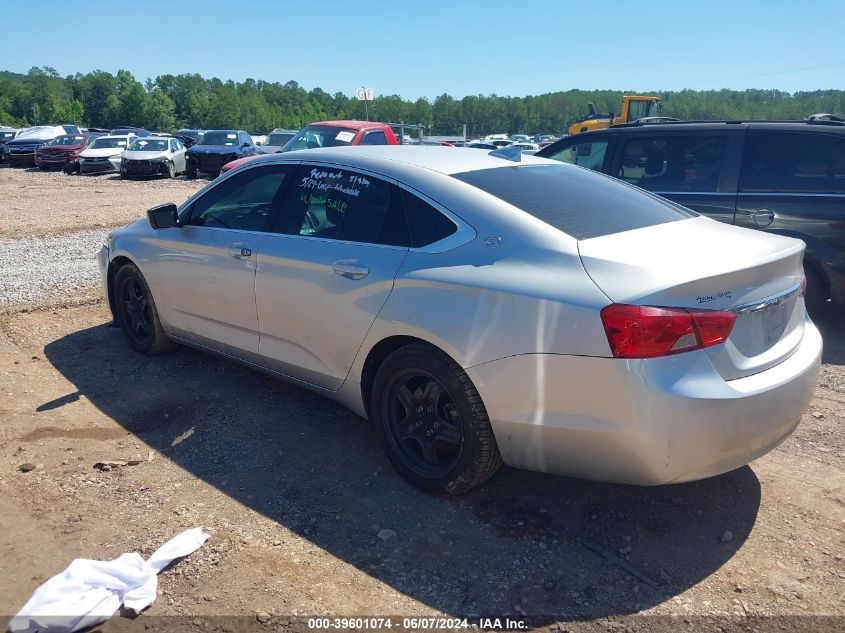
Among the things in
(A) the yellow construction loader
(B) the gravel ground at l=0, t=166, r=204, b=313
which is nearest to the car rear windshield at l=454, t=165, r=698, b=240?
(B) the gravel ground at l=0, t=166, r=204, b=313

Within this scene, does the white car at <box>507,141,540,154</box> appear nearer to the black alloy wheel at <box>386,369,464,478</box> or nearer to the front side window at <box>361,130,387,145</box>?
the black alloy wheel at <box>386,369,464,478</box>

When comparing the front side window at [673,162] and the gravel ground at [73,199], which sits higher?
the front side window at [673,162]

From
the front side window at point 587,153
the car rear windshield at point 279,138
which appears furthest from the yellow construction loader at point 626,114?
the front side window at point 587,153

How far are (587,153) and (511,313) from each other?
457cm

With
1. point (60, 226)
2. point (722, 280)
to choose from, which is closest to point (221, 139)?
point (60, 226)

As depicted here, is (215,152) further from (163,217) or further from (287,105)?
(287,105)

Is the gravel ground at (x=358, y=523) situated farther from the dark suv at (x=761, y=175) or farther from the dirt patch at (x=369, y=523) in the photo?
the dark suv at (x=761, y=175)

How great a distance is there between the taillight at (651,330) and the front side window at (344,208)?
122cm

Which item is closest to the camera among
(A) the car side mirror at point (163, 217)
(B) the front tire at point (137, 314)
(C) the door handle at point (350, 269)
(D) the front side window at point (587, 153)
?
(C) the door handle at point (350, 269)

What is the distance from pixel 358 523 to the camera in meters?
3.29

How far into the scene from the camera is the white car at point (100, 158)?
2583 centimetres

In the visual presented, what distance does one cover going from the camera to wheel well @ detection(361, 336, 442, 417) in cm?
350

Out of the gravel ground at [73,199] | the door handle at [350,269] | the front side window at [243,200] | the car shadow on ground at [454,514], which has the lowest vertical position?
the gravel ground at [73,199]

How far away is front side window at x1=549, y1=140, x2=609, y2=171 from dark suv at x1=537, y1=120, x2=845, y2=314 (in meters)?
0.17
